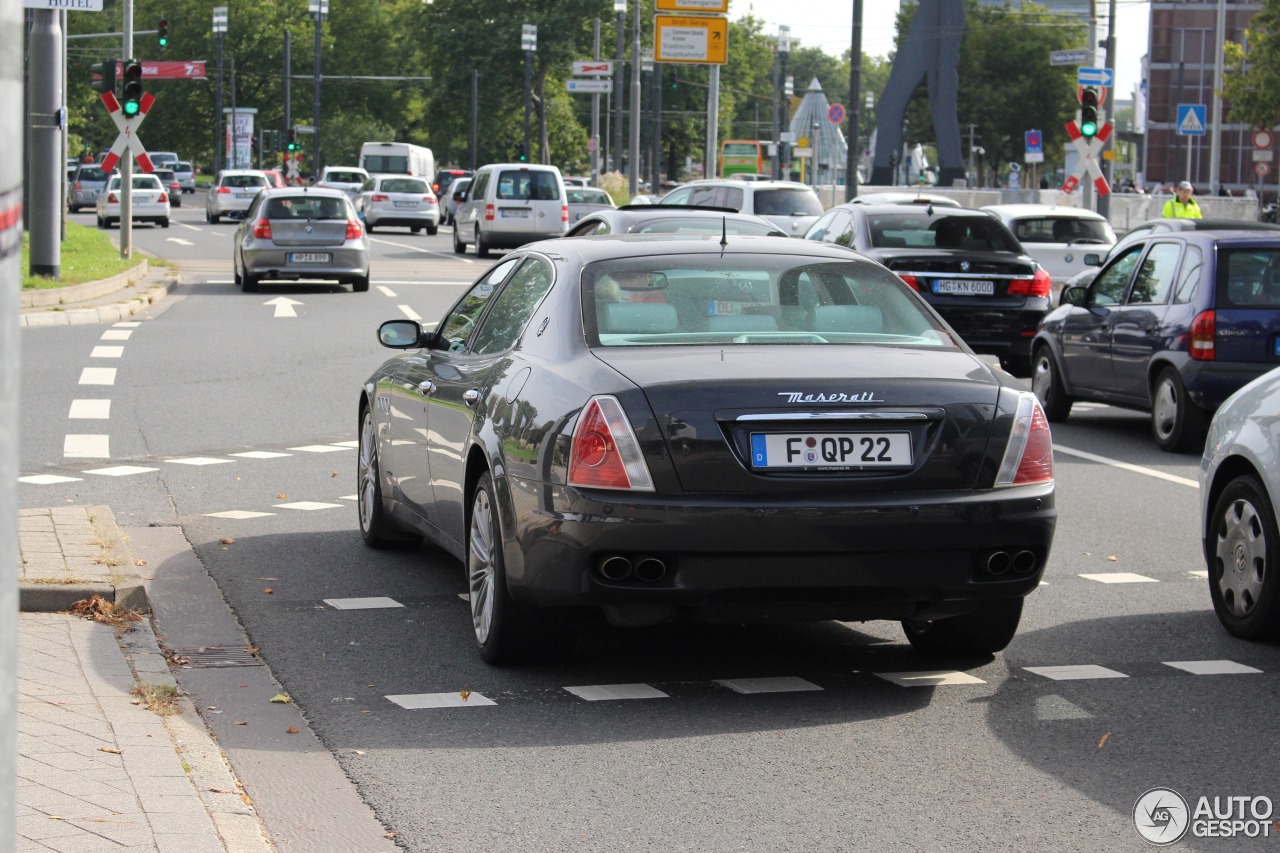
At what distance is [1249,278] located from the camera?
12.9 meters

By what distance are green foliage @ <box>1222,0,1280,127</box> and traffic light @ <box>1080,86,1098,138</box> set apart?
1702 cm

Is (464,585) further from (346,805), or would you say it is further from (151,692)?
(346,805)

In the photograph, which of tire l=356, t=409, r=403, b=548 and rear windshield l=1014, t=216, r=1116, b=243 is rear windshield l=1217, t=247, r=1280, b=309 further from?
rear windshield l=1014, t=216, r=1116, b=243

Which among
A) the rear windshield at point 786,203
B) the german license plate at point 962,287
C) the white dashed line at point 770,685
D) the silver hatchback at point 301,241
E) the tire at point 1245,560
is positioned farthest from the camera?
the rear windshield at point 786,203

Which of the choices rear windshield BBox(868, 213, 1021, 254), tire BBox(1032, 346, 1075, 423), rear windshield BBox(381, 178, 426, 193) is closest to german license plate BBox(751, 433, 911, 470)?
tire BBox(1032, 346, 1075, 423)

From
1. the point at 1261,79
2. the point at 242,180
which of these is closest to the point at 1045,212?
the point at 1261,79

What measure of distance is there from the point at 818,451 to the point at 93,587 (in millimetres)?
2811

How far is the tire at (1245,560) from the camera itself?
688cm

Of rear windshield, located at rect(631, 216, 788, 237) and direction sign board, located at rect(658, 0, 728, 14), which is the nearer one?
rear windshield, located at rect(631, 216, 788, 237)

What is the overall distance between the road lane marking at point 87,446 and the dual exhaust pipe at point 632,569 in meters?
7.00

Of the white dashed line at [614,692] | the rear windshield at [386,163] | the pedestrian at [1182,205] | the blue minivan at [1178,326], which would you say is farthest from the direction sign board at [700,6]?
the white dashed line at [614,692]

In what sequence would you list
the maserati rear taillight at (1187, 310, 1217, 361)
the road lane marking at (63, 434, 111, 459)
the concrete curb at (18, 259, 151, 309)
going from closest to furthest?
the road lane marking at (63, 434, 111, 459) → the maserati rear taillight at (1187, 310, 1217, 361) → the concrete curb at (18, 259, 151, 309)
